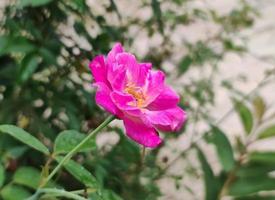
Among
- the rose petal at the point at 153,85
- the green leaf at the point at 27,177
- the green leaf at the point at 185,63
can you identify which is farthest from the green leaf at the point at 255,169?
the green leaf at the point at 185,63

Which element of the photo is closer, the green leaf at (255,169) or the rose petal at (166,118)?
the rose petal at (166,118)

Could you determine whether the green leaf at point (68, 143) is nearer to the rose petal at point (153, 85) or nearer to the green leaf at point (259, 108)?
the rose petal at point (153, 85)

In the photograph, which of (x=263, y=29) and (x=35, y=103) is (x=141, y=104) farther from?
(x=263, y=29)

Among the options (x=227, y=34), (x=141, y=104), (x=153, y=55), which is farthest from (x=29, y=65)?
(x=227, y=34)

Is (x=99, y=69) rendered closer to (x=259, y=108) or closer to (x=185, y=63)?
(x=259, y=108)

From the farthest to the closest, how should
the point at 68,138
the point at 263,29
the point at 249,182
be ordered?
the point at 263,29 < the point at 249,182 < the point at 68,138

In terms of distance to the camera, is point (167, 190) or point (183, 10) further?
point (167, 190)

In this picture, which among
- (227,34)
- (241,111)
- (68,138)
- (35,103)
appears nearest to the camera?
(68,138)
